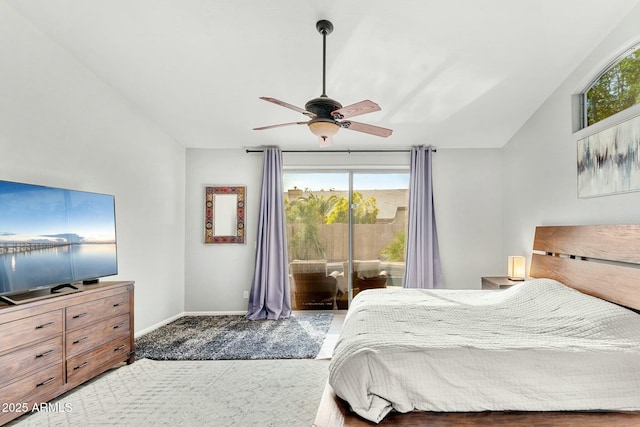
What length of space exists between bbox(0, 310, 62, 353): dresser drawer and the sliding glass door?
295cm

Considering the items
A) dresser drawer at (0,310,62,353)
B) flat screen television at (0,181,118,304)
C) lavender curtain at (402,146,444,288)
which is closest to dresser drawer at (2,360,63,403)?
dresser drawer at (0,310,62,353)

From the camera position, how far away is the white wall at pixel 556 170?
2666 mm

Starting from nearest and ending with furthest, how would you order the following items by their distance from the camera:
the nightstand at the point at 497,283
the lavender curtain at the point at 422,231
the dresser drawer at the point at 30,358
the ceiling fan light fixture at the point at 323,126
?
the dresser drawer at the point at 30,358, the ceiling fan light fixture at the point at 323,126, the nightstand at the point at 497,283, the lavender curtain at the point at 422,231

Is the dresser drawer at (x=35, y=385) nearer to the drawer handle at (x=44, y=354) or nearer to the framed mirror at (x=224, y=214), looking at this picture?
the drawer handle at (x=44, y=354)

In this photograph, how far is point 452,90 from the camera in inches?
141

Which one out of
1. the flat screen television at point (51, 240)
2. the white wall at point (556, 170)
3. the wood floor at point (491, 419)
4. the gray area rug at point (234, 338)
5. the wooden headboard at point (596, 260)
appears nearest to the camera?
the wood floor at point (491, 419)

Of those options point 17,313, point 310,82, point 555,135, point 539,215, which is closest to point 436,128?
point 555,135

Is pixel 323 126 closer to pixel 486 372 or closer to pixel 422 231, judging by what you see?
pixel 486 372

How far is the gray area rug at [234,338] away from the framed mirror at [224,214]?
112 cm

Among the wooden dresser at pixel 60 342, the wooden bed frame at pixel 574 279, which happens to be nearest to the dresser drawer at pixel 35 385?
the wooden dresser at pixel 60 342

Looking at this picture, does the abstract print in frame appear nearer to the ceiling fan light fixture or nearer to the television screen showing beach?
the ceiling fan light fixture

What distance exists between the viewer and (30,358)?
2152 millimetres

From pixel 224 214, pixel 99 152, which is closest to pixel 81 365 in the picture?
pixel 99 152

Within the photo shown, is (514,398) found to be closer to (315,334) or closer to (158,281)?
(315,334)
